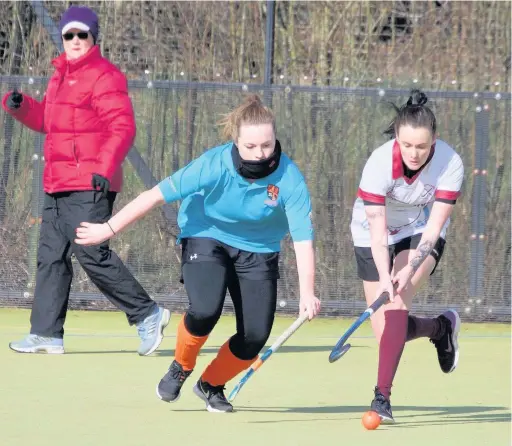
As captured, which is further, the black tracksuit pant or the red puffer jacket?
the black tracksuit pant

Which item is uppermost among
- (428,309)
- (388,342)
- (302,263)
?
(302,263)

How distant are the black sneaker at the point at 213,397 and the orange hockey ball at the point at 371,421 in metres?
0.71

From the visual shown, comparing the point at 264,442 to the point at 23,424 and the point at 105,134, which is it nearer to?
the point at 23,424

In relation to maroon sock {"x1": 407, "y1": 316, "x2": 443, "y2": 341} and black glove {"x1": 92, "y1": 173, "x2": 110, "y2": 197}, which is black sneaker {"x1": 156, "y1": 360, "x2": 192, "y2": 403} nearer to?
maroon sock {"x1": 407, "y1": 316, "x2": 443, "y2": 341}

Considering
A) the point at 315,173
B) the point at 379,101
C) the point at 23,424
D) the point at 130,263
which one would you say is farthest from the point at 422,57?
the point at 23,424

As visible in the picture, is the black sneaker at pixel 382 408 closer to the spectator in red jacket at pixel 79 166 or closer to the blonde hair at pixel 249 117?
the blonde hair at pixel 249 117

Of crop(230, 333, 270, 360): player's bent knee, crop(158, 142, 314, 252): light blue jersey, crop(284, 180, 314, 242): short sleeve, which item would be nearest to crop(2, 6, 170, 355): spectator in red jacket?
crop(158, 142, 314, 252): light blue jersey

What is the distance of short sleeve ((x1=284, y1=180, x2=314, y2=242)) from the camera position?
19.5 feet

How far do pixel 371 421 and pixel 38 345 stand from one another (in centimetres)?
279

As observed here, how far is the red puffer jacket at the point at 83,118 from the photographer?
7789 millimetres

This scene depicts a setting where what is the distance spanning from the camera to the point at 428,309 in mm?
10250

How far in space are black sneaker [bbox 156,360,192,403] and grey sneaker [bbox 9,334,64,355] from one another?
1.92m

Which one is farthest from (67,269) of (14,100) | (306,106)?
(306,106)

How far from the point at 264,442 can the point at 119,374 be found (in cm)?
200
